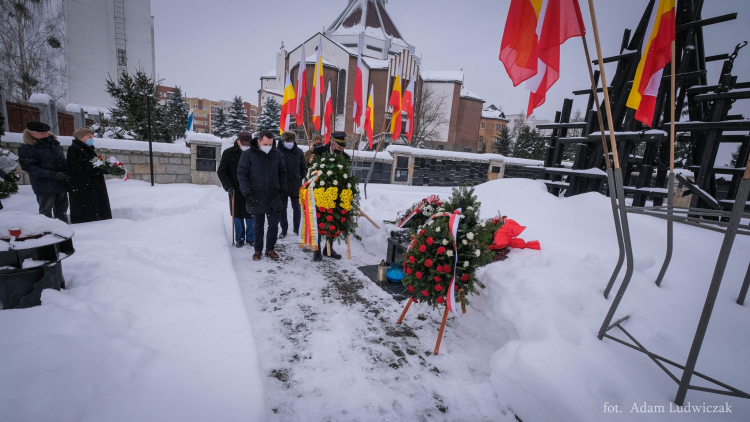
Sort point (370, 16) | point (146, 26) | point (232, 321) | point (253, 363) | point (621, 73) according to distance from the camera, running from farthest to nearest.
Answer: point (370, 16)
point (146, 26)
point (621, 73)
point (232, 321)
point (253, 363)

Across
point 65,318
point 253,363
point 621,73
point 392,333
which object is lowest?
point 392,333

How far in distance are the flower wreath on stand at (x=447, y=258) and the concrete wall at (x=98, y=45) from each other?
93.9 ft

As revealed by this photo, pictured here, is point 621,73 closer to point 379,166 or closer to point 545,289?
point 545,289

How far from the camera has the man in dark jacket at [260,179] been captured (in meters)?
4.24

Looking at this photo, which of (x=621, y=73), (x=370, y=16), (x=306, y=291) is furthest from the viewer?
(x=370, y=16)

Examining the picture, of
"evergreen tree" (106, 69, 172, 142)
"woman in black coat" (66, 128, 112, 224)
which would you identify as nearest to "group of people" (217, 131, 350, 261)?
"woman in black coat" (66, 128, 112, 224)

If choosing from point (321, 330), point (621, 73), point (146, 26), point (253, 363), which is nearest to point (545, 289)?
point (321, 330)

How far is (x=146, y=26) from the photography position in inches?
944

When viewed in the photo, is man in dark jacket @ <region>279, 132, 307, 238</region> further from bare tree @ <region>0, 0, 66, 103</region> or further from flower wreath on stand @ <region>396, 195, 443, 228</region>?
bare tree @ <region>0, 0, 66, 103</region>

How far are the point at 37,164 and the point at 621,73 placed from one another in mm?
9071

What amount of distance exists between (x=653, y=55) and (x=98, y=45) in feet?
107

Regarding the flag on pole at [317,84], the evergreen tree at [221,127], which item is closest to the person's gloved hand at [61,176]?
the flag on pole at [317,84]

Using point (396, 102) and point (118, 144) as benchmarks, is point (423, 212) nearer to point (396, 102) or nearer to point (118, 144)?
point (396, 102)

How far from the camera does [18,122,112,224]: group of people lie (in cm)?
425
